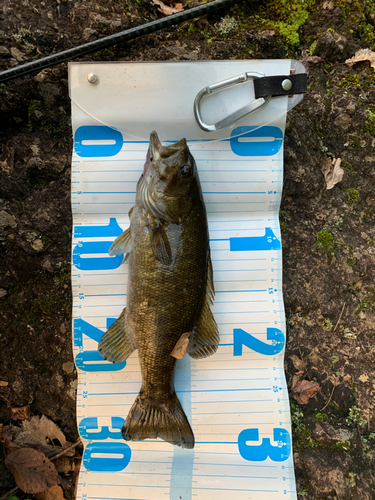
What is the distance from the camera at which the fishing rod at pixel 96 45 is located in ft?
7.43

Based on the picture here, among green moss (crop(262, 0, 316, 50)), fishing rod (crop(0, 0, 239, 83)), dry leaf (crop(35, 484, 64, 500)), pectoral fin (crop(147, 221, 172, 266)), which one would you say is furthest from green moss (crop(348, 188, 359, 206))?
dry leaf (crop(35, 484, 64, 500))

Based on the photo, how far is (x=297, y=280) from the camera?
2516 millimetres

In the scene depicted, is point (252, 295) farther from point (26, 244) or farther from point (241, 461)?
point (26, 244)

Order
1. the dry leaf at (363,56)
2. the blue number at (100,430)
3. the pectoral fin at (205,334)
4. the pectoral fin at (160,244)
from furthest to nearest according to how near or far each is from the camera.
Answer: the dry leaf at (363,56)
the blue number at (100,430)
the pectoral fin at (205,334)
the pectoral fin at (160,244)

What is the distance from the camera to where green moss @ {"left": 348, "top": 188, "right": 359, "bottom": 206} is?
255 cm

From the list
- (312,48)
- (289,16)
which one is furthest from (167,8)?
(312,48)

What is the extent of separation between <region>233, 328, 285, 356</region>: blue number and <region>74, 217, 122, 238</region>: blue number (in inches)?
51.4

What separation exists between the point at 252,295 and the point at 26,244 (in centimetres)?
193

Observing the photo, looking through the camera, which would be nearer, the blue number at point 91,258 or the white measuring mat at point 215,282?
the white measuring mat at point 215,282

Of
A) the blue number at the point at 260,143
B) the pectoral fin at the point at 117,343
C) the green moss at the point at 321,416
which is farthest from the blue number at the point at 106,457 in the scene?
the blue number at the point at 260,143

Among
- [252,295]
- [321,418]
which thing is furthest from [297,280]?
[321,418]

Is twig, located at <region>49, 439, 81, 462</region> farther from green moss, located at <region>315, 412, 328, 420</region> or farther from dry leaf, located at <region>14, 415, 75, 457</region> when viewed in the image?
green moss, located at <region>315, 412, 328, 420</region>

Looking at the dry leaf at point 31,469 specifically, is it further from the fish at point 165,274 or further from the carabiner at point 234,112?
the carabiner at point 234,112

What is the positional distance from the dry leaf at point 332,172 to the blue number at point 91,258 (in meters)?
1.94
